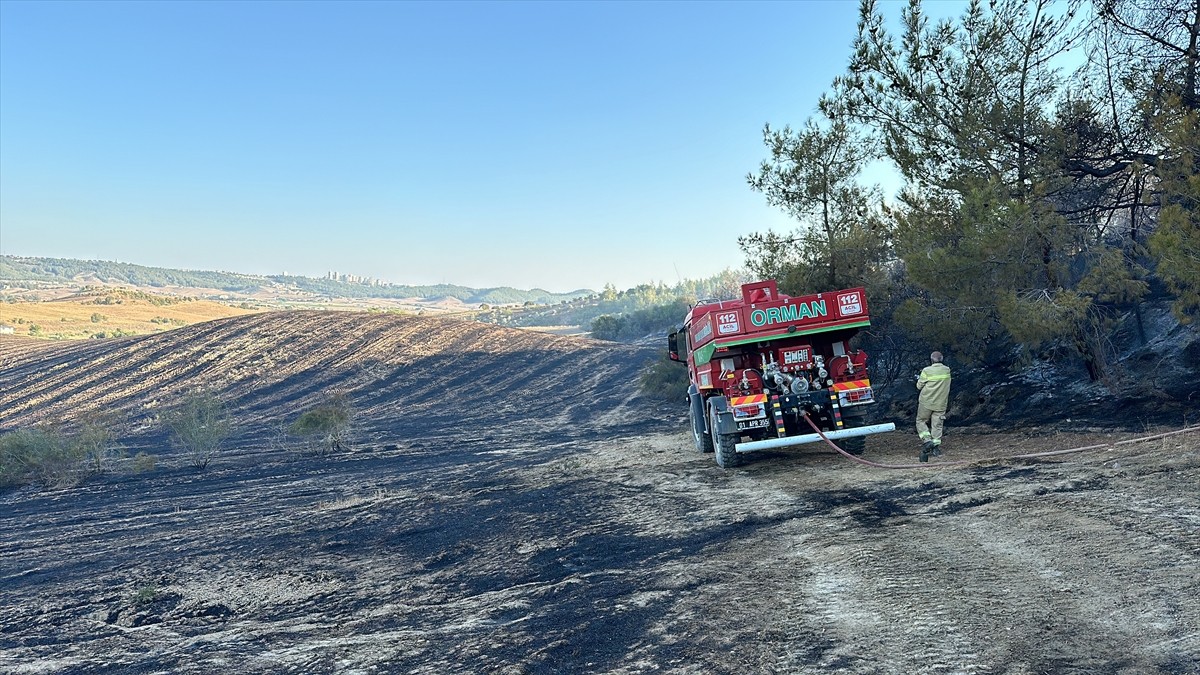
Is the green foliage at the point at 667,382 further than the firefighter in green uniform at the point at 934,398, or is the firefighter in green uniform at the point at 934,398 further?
the green foliage at the point at 667,382

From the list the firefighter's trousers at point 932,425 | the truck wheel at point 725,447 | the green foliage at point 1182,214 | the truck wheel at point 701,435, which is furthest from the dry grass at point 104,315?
the green foliage at point 1182,214

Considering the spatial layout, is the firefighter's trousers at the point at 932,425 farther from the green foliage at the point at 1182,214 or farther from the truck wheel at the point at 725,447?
the green foliage at the point at 1182,214

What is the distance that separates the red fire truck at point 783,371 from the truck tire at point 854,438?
16mm

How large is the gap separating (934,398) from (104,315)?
99.8m

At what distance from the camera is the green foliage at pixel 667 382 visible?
2691 cm

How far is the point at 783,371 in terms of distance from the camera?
11.7 meters

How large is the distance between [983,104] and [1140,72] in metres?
2.29

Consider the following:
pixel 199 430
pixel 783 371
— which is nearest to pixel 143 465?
pixel 199 430

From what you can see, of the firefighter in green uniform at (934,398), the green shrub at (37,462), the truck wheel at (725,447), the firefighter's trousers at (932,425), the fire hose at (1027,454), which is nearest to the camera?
the fire hose at (1027,454)

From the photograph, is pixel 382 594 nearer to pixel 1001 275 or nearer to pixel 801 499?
pixel 801 499

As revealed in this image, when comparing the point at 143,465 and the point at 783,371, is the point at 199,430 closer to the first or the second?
the point at 143,465

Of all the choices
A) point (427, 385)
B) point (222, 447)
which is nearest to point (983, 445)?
point (222, 447)

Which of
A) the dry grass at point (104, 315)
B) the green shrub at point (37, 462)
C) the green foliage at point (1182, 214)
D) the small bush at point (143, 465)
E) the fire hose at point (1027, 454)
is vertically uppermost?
the dry grass at point (104, 315)

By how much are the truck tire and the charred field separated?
0.95ft
